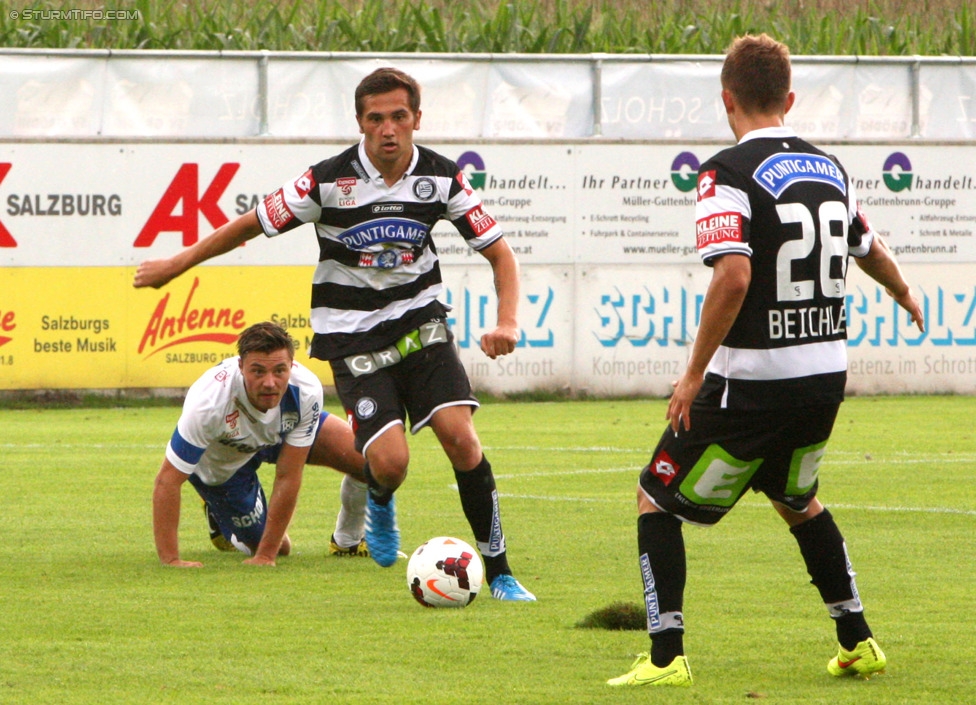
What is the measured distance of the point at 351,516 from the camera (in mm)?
7926

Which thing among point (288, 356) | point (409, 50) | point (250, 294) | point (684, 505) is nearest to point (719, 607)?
point (684, 505)

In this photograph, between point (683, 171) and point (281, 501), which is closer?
point (281, 501)

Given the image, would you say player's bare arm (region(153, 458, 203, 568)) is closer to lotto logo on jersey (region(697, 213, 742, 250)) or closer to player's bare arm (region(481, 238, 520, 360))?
player's bare arm (region(481, 238, 520, 360))

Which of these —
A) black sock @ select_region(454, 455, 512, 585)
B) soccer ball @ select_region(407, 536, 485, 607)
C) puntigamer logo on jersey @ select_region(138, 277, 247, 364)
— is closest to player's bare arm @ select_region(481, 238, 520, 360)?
black sock @ select_region(454, 455, 512, 585)

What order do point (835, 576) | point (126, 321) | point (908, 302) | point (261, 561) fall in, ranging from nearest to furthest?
point (835, 576)
point (908, 302)
point (261, 561)
point (126, 321)

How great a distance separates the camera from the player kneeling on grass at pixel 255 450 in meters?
7.16

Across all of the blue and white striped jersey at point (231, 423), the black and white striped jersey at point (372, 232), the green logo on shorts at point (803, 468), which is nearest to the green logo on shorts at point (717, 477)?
the green logo on shorts at point (803, 468)

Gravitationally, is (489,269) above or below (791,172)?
below

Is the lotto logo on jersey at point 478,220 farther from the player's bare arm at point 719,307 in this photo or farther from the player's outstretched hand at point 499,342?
the player's bare arm at point 719,307

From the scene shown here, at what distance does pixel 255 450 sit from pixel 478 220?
1.68m

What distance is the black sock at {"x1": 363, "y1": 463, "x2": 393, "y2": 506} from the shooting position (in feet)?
22.4

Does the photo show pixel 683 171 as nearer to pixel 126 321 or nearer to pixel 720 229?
pixel 126 321

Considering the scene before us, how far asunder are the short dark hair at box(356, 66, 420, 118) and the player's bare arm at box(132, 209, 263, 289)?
653 millimetres

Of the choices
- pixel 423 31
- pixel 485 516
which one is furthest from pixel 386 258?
pixel 423 31
